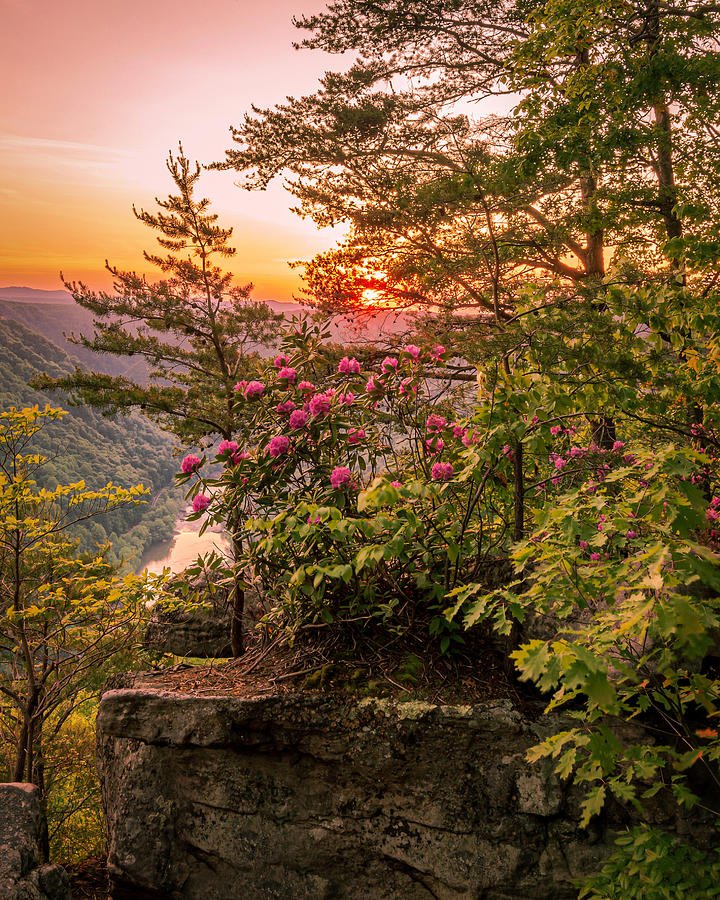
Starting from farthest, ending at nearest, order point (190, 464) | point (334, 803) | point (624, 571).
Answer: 1. point (190, 464)
2. point (334, 803)
3. point (624, 571)

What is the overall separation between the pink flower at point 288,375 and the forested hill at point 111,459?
122 ft

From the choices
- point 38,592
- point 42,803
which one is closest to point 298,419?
point 38,592

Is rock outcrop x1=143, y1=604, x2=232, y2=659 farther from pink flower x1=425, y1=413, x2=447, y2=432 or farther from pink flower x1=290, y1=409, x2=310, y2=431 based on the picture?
pink flower x1=425, y1=413, x2=447, y2=432

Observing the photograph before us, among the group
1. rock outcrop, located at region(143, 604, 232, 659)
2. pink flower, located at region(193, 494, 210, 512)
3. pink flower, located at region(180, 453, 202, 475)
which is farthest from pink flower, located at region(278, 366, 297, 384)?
rock outcrop, located at region(143, 604, 232, 659)

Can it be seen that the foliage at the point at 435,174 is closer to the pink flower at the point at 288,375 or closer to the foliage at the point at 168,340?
the foliage at the point at 168,340

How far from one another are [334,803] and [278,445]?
1.67 meters

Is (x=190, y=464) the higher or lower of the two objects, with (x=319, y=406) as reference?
lower

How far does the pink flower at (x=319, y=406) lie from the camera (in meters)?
2.81

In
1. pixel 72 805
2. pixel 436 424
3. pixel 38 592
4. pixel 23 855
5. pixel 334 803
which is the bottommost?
pixel 72 805

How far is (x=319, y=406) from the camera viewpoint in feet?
9.23

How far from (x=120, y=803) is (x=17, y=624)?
2.08m

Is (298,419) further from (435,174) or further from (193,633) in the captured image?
(435,174)

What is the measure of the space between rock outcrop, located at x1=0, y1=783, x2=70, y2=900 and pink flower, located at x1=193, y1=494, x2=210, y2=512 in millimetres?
1834

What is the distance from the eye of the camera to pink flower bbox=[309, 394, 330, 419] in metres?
2.81
